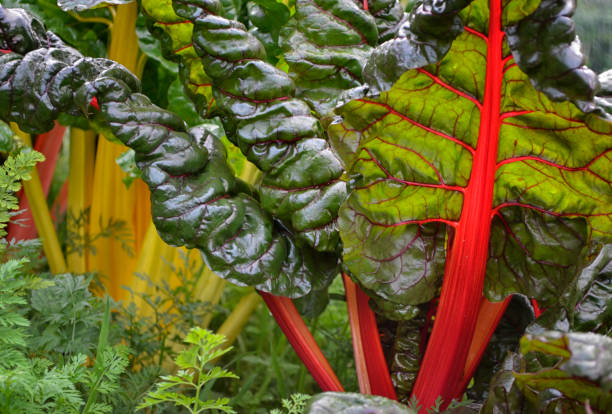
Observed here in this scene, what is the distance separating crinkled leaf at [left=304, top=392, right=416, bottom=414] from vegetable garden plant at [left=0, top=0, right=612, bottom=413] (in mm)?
204

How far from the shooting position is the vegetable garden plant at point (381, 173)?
3.21 feet

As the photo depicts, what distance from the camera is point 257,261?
1.09 m

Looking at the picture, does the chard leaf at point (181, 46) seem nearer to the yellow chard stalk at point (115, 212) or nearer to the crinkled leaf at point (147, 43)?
the crinkled leaf at point (147, 43)

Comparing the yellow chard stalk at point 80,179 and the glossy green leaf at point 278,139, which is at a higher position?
the glossy green leaf at point 278,139

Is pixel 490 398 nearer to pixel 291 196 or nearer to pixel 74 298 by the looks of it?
pixel 291 196

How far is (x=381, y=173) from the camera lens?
1.08 m

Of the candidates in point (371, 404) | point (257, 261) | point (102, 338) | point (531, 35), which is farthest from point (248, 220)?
point (531, 35)

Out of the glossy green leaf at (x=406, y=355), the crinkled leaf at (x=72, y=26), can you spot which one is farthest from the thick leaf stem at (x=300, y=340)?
the crinkled leaf at (x=72, y=26)

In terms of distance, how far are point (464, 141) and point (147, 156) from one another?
55 centimetres

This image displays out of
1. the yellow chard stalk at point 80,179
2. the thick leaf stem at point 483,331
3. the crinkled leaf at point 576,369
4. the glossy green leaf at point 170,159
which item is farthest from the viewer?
the yellow chard stalk at point 80,179

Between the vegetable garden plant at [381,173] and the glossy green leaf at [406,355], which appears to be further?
the glossy green leaf at [406,355]

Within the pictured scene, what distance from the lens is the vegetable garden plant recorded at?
978 millimetres

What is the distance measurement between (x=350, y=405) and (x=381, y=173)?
45 cm

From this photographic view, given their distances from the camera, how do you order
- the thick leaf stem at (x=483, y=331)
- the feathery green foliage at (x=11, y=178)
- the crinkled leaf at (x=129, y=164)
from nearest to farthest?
the feathery green foliage at (x=11, y=178) → the thick leaf stem at (x=483, y=331) → the crinkled leaf at (x=129, y=164)
